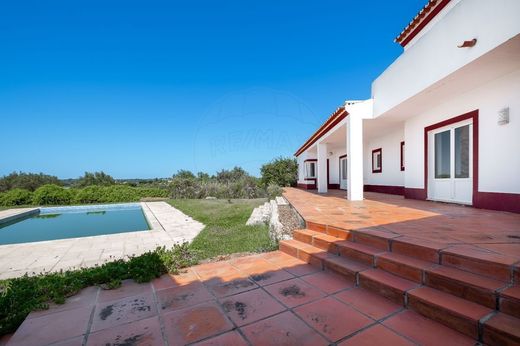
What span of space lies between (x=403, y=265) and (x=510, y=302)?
2.40 ft

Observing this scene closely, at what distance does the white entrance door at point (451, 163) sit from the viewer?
527 centimetres

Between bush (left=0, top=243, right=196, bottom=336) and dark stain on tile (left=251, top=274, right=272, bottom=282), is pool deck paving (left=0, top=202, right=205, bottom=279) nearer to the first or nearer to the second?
bush (left=0, top=243, right=196, bottom=336)

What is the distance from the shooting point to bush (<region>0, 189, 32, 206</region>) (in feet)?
53.8

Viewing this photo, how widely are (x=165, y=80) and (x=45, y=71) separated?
23.5ft

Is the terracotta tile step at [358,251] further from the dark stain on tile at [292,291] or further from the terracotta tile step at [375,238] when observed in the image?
the dark stain on tile at [292,291]

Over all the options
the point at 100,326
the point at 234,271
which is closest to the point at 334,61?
the point at 234,271

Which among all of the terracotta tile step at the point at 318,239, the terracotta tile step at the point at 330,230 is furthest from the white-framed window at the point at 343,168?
the terracotta tile step at the point at 318,239

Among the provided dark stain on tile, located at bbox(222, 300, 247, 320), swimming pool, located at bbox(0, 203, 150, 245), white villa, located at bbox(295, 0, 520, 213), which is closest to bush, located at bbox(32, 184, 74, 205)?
swimming pool, located at bbox(0, 203, 150, 245)

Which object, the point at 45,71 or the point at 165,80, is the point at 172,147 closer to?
the point at 165,80

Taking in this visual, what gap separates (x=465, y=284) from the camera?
1754 millimetres

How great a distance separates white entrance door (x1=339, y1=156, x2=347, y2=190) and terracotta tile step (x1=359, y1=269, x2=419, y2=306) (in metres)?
11.6

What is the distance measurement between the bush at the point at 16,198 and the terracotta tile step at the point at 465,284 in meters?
24.0

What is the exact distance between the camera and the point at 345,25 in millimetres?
12016

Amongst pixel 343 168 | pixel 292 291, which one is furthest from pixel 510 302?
pixel 343 168
